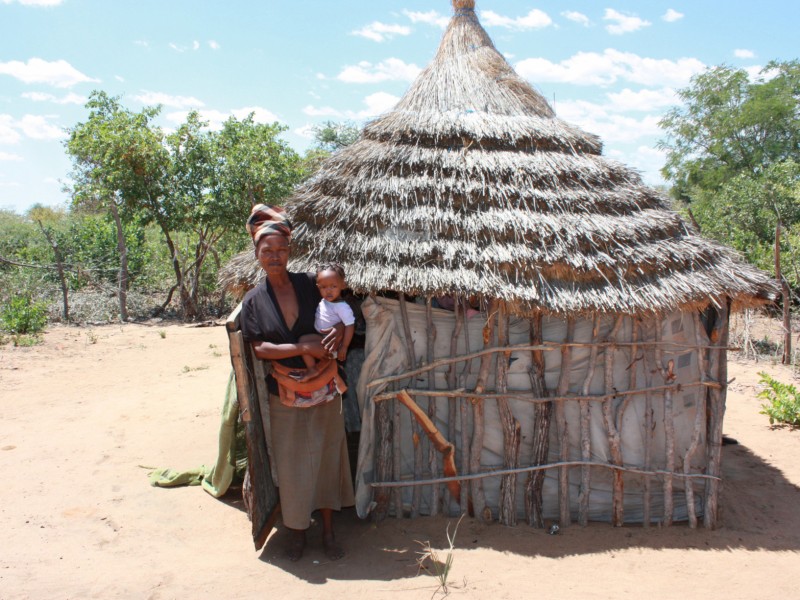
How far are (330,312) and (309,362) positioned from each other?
12.4 inches

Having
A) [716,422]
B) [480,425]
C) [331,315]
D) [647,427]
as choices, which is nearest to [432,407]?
[480,425]

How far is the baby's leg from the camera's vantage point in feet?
11.4

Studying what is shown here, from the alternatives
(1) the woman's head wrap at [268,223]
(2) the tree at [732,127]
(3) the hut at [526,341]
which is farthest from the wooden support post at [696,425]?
(2) the tree at [732,127]

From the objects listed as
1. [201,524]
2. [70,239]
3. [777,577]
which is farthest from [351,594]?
[70,239]

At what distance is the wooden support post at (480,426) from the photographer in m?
4.17

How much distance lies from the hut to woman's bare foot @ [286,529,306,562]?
53cm

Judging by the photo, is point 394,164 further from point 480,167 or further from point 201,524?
point 201,524

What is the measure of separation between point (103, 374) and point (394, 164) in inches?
217

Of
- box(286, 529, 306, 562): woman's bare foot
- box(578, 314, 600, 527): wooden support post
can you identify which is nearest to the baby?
box(286, 529, 306, 562): woman's bare foot

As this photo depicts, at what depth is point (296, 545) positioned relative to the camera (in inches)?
145

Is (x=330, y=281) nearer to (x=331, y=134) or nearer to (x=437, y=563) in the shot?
(x=437, y=563)

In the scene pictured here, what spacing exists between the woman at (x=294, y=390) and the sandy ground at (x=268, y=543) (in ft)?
1.13

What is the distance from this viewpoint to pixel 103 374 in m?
7.96

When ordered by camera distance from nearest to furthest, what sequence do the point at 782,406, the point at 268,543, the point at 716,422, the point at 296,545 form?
the point at 296,545, the point at 268,543, the point at 716,422, the point at 782,406
